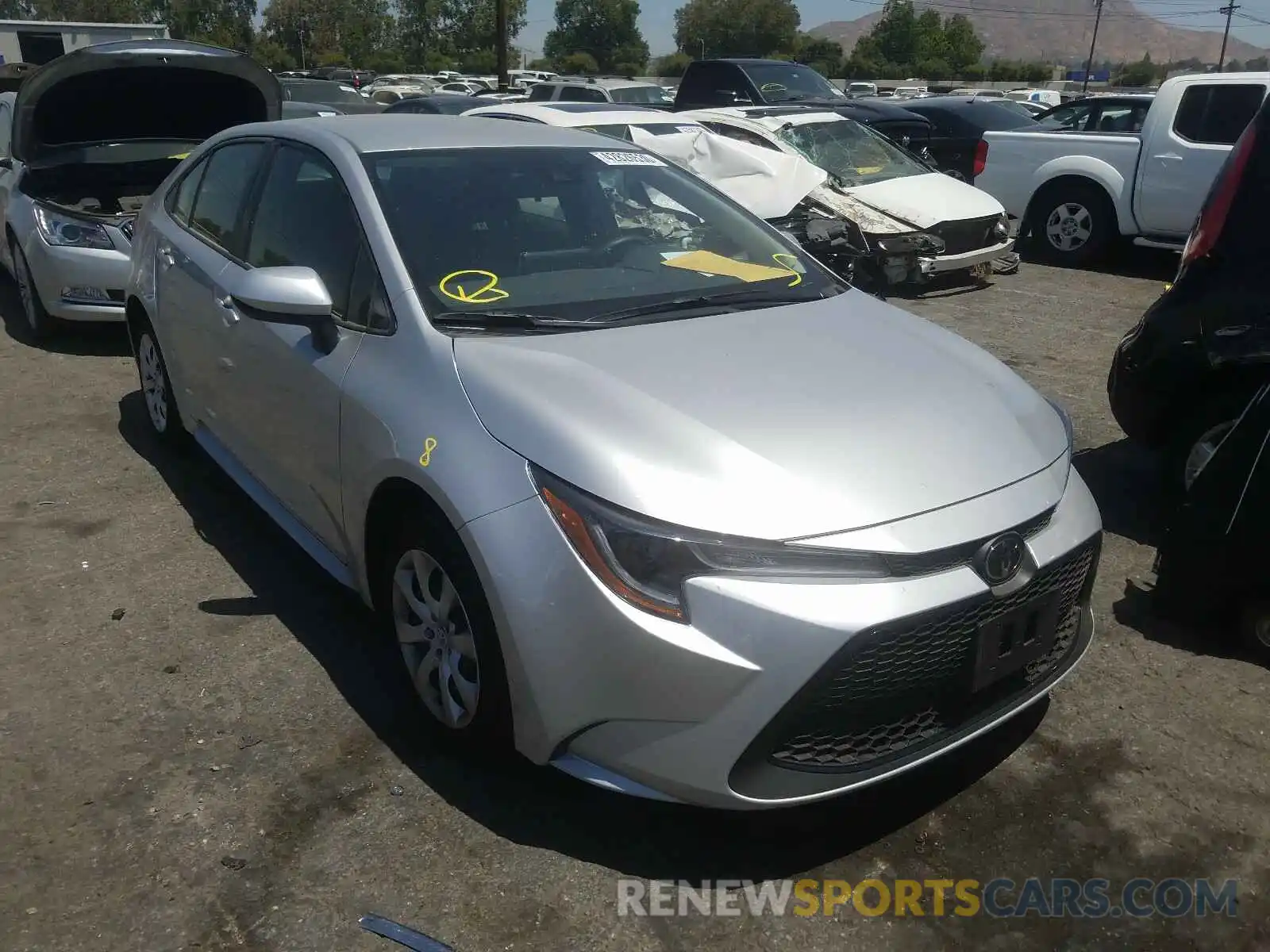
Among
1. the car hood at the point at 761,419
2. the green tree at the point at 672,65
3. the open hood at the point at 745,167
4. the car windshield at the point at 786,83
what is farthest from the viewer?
the green tree at the point at 672,65

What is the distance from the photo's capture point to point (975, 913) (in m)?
2.45

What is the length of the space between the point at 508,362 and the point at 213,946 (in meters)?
1.50

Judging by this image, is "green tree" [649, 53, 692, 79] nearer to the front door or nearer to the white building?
the white building

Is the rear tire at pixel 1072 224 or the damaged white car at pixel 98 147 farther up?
the damaged white car at pixel 98 147

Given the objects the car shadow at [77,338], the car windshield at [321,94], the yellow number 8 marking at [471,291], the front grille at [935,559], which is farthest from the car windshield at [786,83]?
the front grille at [935,559]

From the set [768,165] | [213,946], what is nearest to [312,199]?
[213,946]

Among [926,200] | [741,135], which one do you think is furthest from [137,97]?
[926,200]

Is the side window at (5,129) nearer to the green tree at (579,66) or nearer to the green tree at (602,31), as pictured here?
the green tree at (579,66)

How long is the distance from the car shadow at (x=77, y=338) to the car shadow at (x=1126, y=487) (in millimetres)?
5640

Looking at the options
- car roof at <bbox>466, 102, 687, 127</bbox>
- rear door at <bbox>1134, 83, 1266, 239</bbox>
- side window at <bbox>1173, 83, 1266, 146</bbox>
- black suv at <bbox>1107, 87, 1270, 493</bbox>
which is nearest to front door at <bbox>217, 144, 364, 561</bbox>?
black suv at <bbox>1107, 87, 1270, 493</bbox>

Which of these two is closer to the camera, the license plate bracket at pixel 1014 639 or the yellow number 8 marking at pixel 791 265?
the license plate bracket at pixel 1014 639

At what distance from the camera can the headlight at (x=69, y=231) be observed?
6.74 meters

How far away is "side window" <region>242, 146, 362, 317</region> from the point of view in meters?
3.26

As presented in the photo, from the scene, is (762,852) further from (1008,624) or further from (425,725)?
(425,725)
